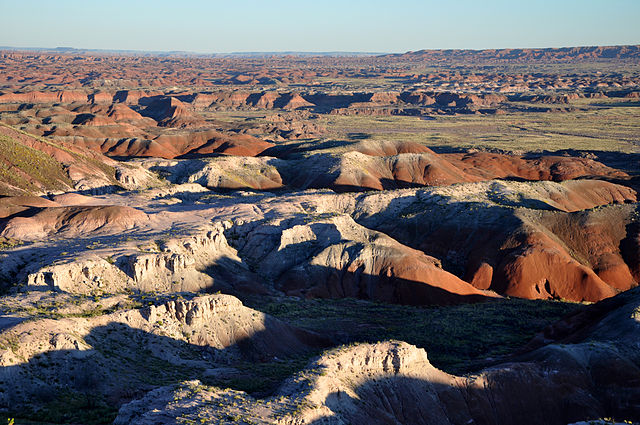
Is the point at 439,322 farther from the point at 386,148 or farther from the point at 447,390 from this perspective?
the point at 386,148

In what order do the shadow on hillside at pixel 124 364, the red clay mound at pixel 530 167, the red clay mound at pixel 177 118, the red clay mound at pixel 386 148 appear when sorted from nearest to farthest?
the shadow on hillside at pixel 124 364 < the red clay mound at pixel 530 167 < the red clay mound at pixel 386 148 < the red clay mound at pixel 177 118

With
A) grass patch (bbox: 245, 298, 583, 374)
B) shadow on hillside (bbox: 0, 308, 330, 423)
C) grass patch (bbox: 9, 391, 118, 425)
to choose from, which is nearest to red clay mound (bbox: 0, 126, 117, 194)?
grass patch (bbox: 245, 298, 583, 374)

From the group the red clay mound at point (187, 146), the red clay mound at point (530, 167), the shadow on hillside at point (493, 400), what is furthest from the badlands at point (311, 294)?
the red clay mound at point (187, 146)

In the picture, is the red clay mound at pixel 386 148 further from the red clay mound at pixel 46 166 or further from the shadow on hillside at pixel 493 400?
the shadow on hillside at pixel 493 400

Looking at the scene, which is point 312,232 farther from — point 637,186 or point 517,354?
point 637,186

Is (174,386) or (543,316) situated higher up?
(174,386)

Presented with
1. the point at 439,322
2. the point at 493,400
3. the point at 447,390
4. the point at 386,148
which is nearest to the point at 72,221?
the point at 439,322

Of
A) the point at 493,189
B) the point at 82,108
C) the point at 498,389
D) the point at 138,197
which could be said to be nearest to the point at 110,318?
the point at 498,389

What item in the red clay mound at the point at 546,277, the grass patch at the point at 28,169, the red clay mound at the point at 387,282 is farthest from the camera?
the grass patch at the point at 28,169
